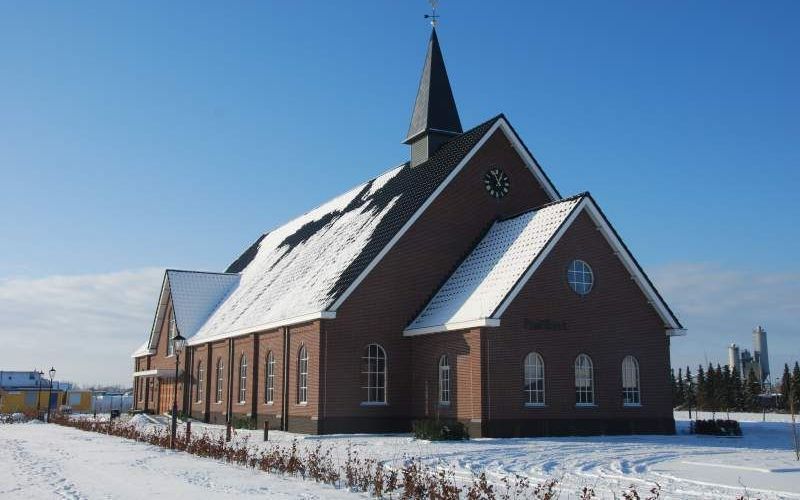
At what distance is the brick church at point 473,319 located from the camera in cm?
2647

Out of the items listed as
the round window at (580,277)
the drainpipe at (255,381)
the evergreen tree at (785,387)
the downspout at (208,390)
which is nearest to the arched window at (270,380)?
the drainpipe at (255,381)

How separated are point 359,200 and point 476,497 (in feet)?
Answer: 95.4

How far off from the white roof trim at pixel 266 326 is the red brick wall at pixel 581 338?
19.3 ft

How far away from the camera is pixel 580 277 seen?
27.8m

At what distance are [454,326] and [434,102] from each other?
13.6 metres

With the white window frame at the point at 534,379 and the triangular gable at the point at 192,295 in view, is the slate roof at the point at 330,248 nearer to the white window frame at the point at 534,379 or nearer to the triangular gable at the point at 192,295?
the triangular gable at the point at 192,295

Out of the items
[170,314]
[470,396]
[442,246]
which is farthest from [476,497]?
[170,314]

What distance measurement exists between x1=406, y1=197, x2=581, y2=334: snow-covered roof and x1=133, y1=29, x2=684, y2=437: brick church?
70mm

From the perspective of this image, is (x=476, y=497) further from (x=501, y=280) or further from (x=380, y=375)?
(x=380, y=375)

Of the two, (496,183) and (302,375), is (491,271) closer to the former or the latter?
(496,183)

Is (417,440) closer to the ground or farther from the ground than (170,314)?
closer to the ground

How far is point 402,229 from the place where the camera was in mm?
29875

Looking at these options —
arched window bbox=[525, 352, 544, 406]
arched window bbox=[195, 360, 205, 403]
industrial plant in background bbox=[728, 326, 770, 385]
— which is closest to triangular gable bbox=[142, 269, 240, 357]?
arched window bbox=[195, 360, 205, 403]

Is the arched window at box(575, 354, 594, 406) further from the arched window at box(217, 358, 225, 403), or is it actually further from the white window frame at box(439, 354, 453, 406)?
the arched window at box(217, 358, 225, 403)
